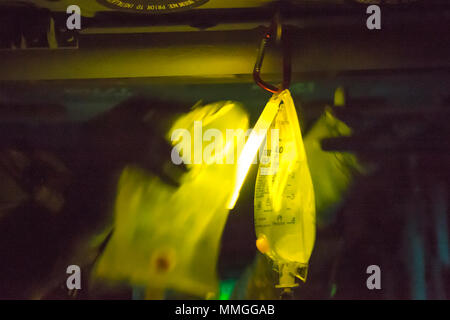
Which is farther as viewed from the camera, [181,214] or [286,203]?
[181,214]

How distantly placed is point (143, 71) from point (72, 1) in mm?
267

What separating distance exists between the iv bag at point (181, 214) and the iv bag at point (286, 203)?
352 millimetres

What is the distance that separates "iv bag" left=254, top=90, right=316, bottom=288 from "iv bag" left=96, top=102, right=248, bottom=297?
35 centimetres

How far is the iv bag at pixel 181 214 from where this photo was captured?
4.21 feet

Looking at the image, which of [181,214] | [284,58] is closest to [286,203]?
[284,58]

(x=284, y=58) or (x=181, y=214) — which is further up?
(x=284, y=58)

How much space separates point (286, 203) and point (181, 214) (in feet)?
1.58

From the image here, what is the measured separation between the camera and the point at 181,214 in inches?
51.8

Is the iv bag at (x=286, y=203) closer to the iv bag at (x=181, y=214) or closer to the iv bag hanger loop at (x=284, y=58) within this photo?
the iv bag hanger loop at (x=284, y=58)

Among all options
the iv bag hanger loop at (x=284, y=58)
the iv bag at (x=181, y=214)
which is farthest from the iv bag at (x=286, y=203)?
the iv bag at (x=181, y=214)

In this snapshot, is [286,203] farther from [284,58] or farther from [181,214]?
[181,214]

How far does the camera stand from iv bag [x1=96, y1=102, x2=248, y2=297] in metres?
1.28

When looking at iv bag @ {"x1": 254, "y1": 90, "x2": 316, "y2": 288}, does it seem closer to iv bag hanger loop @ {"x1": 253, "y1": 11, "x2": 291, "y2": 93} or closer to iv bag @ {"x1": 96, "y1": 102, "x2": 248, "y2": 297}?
iv bag hanger loop @ {"x1": 253, "y1": 11, "x2": 291, "y2": 93}

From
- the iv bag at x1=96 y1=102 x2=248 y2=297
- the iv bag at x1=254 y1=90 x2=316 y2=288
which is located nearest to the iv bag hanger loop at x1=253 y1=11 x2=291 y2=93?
the iv bag at x1=254 y1=90 x2=316 y2=288
